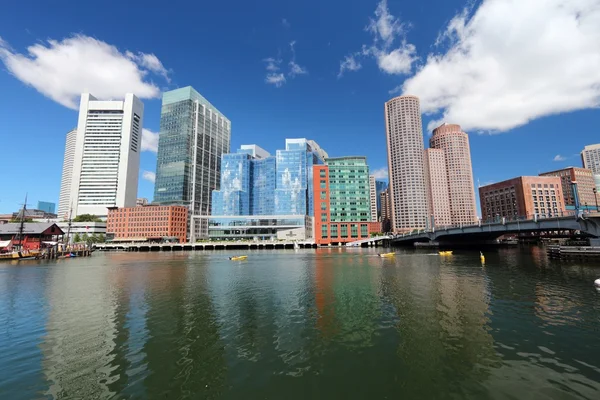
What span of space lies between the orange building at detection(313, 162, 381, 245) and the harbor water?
511 feet

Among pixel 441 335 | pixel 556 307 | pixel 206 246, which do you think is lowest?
pixel 441 335

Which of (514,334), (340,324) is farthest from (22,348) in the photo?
(514,334)

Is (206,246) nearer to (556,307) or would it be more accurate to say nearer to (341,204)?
(341,204)

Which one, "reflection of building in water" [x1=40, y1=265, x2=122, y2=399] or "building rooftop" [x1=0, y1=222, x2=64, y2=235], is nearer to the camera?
"reflection of building in water" [x1=40, y1=265, x2=122, y2=399]

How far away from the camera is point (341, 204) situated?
190 metres

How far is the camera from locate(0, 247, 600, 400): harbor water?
39.8 ft

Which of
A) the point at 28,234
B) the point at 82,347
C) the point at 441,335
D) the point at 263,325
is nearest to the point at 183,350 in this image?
the point at 263,325

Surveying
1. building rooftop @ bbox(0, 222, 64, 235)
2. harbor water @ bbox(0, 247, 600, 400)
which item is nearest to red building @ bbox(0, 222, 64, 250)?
building rooftop @ bbox(0, 222, 64, 235)

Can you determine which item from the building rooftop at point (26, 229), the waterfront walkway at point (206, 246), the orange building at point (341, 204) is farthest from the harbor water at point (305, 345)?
the orange building at point (341, 204)

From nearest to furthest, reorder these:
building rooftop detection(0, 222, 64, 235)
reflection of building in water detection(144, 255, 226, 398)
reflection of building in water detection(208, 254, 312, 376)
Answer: reflection of building in water detection(144, 255, 226, 398), reflection of building in water detection(208, 254, 312, 376), building rooftop detection(0, 222, 64, 235)

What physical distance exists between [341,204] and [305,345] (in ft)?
575

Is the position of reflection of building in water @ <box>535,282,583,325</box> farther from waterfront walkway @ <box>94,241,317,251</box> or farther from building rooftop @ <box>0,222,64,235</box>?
waterfront walkway @ <box>94,241,317,251</box>

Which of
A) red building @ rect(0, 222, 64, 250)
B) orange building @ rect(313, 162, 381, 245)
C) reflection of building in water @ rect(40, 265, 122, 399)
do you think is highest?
orange building @ rect(313, 162, 381, 245)

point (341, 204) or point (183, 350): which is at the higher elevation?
point (341, 204)
